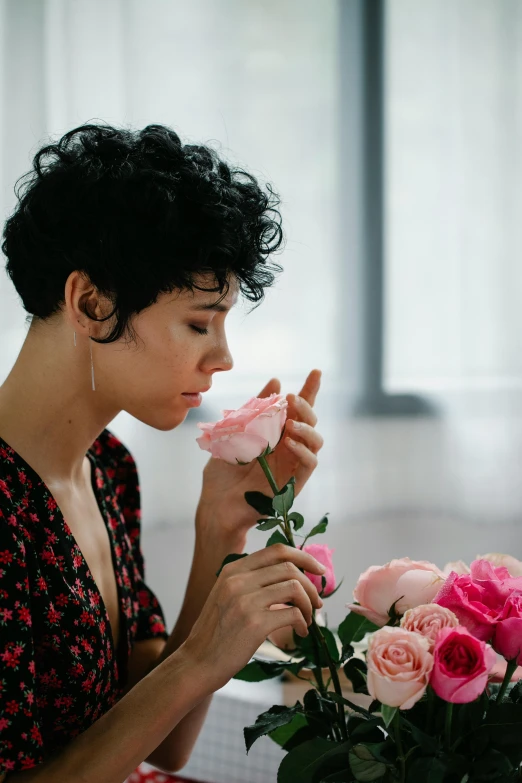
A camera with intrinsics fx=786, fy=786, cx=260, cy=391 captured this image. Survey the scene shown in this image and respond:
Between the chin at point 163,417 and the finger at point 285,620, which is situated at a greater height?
the chin at point 163,417

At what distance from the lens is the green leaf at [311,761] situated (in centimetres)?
60

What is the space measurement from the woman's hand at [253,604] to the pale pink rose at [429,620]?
0.42ft

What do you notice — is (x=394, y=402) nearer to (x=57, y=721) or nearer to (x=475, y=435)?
(x=475, y=435)

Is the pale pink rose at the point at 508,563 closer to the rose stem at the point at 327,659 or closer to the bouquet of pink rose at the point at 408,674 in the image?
the bouquet of pink rose at the point at 408,674

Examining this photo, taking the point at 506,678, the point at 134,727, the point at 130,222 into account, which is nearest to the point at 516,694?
the point at 506,678

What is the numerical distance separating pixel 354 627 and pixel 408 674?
19 centimetres

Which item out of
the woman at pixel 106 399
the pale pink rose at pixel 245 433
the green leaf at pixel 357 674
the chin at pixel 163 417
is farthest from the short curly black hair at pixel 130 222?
the green leaf at pixel 357 674

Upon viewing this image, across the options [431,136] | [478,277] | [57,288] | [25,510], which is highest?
[431,136]

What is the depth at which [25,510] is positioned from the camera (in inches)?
34.7

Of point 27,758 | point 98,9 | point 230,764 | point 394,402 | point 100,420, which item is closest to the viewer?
point 27,758

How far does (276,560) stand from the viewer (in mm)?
707

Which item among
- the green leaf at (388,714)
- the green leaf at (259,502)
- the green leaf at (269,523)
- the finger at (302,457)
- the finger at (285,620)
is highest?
the finger at (302,457)

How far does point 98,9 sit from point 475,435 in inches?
64.8

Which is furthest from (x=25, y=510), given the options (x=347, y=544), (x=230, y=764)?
(x=347, y=544)
